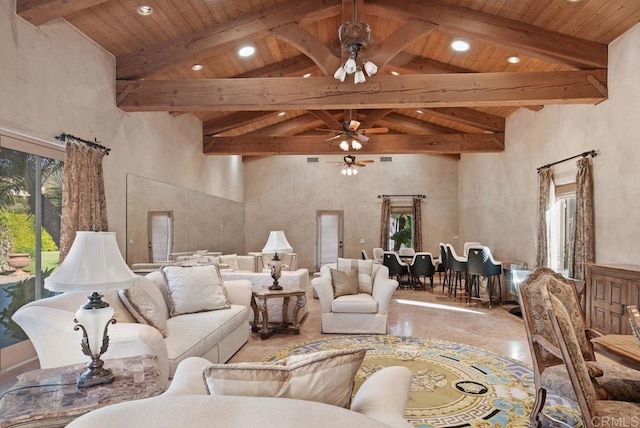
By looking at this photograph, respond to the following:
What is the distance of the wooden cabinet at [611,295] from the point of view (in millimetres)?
3928

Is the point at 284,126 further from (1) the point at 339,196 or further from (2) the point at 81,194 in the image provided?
(2) the point at 81,194

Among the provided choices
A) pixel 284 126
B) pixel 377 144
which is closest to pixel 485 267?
pixel 377 144

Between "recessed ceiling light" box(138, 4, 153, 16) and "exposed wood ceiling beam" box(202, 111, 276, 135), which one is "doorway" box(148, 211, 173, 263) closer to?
"exposed wood ceiling beam" box(202, 111, 276, 135)

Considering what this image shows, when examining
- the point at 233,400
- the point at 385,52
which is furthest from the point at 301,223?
the point at 233,400

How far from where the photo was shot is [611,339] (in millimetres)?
2311

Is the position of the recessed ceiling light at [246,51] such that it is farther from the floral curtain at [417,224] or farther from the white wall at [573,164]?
the floral curtain at [417,224]

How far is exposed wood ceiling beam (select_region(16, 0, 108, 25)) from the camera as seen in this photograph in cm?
361

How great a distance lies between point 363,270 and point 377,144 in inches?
158

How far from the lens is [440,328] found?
536 cm

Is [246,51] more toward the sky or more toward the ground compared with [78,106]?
more toward the sky

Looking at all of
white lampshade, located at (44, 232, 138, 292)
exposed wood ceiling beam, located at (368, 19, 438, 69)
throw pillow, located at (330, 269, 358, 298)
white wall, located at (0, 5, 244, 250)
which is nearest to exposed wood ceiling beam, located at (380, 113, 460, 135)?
exposed wood ceiling beam, located at (368, 19, 438, 69)

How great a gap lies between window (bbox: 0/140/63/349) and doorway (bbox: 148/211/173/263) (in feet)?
5.37

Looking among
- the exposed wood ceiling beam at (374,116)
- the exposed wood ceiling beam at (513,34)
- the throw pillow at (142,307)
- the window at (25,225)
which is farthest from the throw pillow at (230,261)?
the exposed wood ceiling beam at (513,34)

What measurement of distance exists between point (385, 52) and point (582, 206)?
3.16 meters
